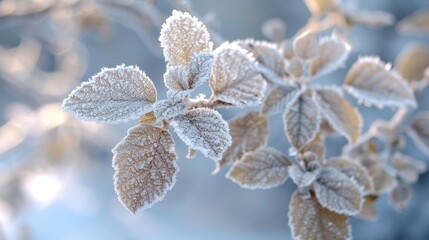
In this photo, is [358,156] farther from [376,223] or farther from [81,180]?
[81,180]

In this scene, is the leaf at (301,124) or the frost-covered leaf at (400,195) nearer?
the leaf at (301,124)

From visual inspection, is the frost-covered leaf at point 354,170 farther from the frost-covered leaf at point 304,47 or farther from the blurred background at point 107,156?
the blurred background at point 107,156

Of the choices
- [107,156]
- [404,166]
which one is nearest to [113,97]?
[404,166]

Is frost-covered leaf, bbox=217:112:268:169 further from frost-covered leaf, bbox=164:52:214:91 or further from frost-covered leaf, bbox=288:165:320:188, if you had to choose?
frost-covered leaf, bbox=164:52:214:91

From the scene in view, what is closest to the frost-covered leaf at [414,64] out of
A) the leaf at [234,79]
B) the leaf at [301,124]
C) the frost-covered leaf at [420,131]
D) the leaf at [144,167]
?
the frost-covered leaf at [420,131]

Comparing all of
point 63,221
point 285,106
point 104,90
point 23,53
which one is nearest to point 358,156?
point 285,106

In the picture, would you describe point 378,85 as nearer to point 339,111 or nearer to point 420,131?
point 339,111
